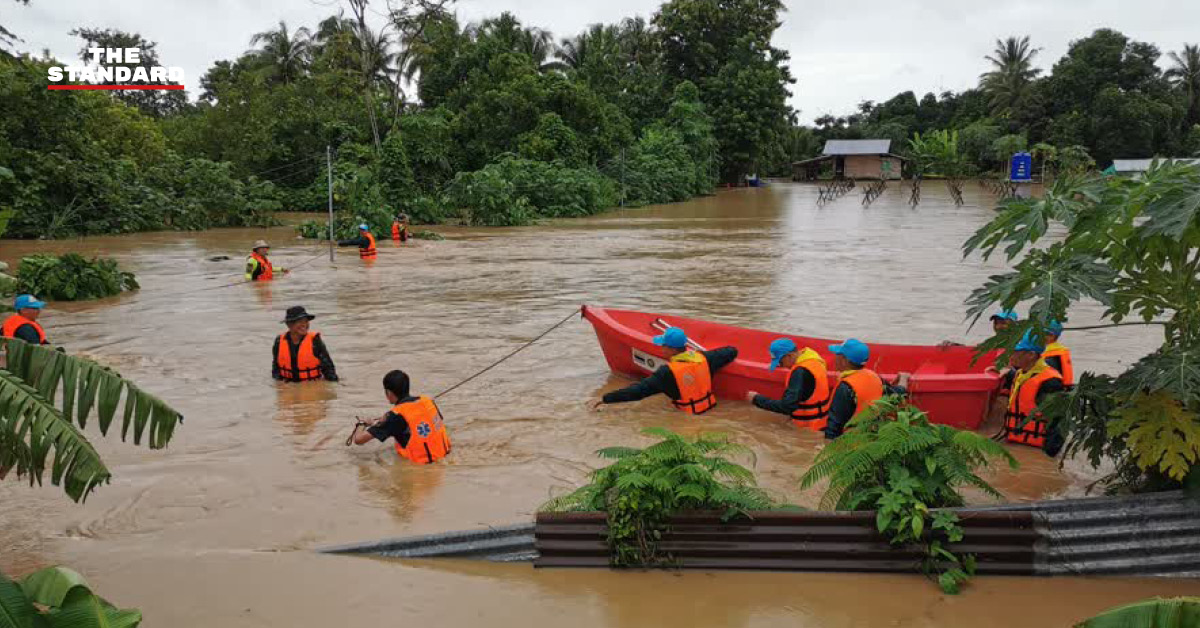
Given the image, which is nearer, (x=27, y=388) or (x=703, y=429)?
(x=27, y=388)

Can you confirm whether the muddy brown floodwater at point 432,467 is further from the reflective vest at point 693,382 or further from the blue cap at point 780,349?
the blue cap at point 780,349

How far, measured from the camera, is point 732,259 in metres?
22.3

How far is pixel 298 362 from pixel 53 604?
21.7ft

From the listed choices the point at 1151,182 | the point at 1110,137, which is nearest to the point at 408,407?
the point at 1151,182

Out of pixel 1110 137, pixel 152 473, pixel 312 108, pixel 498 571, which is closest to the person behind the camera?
pixel 498 571

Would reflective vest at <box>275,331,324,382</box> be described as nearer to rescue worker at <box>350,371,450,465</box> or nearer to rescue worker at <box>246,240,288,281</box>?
rescue worker at <box>350,371,450,465</box>

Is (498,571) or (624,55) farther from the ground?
(624,55)

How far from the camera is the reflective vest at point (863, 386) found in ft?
23.4

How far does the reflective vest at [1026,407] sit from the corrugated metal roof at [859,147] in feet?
Result: 212

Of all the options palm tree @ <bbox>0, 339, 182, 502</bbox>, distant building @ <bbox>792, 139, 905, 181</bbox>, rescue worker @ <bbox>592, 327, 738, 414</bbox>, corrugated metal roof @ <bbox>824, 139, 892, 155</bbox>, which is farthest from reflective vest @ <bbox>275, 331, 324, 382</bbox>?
corrugated metal roof @ <bbox>824, 139, 892, 155</bbox>

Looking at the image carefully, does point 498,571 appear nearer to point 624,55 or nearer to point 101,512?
point 101,512

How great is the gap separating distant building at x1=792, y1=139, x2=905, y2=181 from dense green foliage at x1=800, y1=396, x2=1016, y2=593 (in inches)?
2600

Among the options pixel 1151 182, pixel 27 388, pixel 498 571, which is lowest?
pixel 498 571

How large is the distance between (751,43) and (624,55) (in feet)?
27.6
